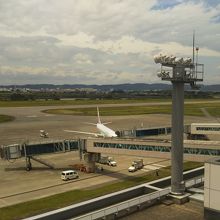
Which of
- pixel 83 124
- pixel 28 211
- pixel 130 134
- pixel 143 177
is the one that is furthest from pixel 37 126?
pixel 28 211

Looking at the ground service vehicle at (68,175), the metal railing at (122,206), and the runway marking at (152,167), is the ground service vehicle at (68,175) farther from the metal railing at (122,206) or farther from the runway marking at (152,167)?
the metal railing at (122,206)

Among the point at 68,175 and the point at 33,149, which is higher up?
the point at 33,149

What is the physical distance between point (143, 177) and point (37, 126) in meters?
75.7

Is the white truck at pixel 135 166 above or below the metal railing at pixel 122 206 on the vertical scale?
below

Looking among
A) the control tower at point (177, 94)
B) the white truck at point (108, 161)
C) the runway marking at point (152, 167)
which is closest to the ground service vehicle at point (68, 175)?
the white truck at point (108, 161)

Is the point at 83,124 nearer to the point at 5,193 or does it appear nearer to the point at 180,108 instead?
the point at 5,193

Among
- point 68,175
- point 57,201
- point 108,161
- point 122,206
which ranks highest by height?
point 122,206

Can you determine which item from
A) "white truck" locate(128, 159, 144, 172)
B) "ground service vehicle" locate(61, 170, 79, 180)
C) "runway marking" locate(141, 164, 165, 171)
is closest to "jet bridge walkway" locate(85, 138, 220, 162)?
"ground service vehicle" locate(61, 170, 79, 180)

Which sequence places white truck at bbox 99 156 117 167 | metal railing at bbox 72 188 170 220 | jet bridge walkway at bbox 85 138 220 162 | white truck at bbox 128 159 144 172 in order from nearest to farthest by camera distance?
metal railing at bbox 72 188 170 220
jet bridge walkway at bbox 85 138 220 162
white truck at bbox 128 159 144 172
white truck at bbox 99 156 117 167

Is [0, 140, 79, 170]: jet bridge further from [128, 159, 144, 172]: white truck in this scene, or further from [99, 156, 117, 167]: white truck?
[128, 159, 144, 172]: white truck

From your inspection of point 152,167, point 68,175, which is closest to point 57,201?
point 68,175

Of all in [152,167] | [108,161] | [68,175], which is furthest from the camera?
[108,161]

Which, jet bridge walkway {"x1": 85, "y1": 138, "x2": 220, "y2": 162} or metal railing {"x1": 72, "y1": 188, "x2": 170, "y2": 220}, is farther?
jet bridge walkway {"x1": 85, "y1": 138, "x2": 220, "y2": 162}

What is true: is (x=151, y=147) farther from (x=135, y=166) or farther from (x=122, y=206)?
(x=122, y=206)
